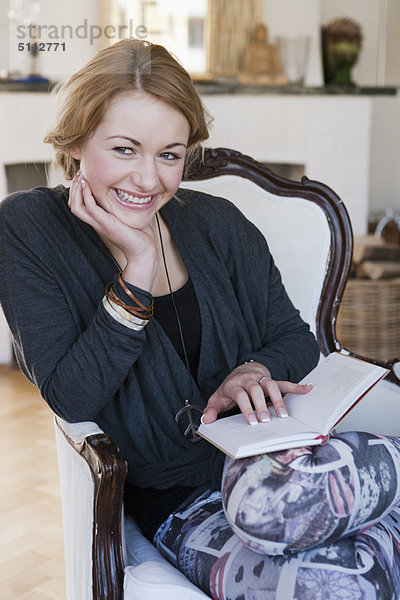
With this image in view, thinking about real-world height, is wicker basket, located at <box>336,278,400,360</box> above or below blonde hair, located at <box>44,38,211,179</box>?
below

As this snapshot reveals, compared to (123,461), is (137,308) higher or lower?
higher

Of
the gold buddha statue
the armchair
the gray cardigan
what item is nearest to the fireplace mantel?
the gold buddha statue

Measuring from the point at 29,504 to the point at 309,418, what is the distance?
146 cm

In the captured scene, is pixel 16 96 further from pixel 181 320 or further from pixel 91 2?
pixel 181 320

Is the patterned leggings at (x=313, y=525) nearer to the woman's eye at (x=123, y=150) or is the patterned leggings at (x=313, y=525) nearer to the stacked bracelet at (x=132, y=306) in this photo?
the stacked bracelet at (x=132, y=306)

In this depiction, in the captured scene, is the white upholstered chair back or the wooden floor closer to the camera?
the white upholstered chair back

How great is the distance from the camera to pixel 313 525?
0.95 meters

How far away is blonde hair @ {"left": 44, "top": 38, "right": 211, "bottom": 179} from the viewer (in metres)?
1.20

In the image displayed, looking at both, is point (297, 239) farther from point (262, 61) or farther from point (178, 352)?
point (262, 61)

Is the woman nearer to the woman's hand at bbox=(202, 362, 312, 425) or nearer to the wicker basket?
the woman's hand at bbox=(202, 362, 312, 425)

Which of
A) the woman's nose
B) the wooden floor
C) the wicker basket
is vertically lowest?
the wooden floor

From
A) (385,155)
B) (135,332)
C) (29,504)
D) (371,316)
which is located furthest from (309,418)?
(385,155)
